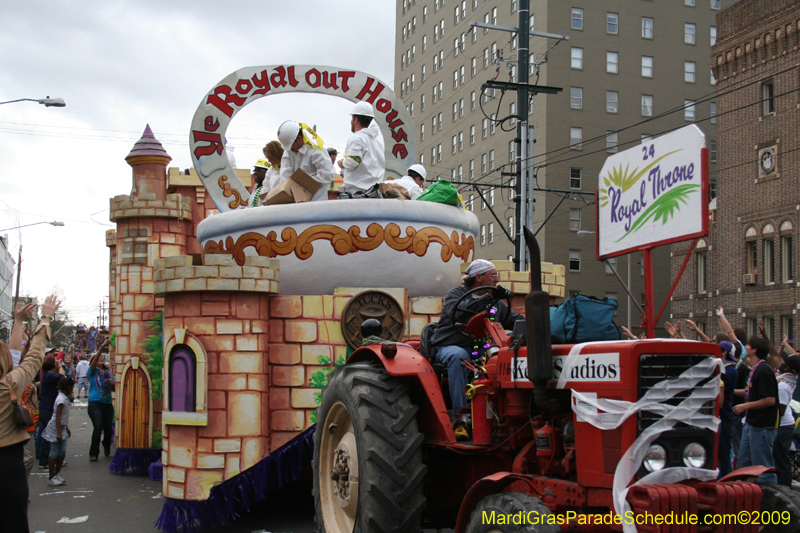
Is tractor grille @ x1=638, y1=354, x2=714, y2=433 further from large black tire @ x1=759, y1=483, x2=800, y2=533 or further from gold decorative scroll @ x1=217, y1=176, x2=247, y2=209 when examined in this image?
gold decorative scroll @ x1=217, y1=176, x2=247, y2=209

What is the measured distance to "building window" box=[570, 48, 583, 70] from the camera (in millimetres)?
49188

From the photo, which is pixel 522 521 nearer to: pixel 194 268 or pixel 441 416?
pixel 441 416

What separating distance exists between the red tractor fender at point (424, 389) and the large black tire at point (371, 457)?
114 mm

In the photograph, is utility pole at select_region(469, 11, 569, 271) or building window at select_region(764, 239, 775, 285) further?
building window at select_region(764, 239, 775, 285)

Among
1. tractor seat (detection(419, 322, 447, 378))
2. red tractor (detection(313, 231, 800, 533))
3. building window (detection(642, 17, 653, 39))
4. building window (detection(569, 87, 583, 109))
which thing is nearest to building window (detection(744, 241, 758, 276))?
building window (detection(569, 87, 583, 109))

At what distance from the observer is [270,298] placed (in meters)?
8.29

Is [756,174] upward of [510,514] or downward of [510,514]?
upward

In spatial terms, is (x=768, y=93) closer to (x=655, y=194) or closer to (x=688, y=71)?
(x=688, y=71)

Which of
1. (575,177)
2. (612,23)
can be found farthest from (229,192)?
(612,23)

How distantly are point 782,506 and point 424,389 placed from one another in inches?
87.6

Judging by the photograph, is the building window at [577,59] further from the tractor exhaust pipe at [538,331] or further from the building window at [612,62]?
the tractor exhaust pipe at [538,331]

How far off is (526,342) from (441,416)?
1.07 meters

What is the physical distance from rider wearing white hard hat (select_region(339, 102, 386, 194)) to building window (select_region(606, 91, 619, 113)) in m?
43.1

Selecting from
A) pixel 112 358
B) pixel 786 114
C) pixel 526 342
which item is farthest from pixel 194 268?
pixel 786 114
